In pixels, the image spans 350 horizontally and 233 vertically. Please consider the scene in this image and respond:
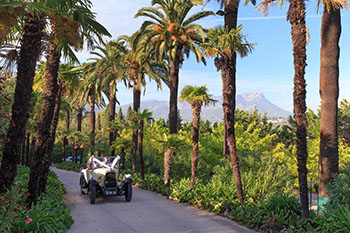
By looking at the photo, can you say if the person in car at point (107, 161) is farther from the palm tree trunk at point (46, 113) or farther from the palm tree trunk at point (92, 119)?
the palm tree trunk at point (92, 119)

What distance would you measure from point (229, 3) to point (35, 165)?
9991 millimetres

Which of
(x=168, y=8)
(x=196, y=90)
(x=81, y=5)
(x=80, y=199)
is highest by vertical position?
(x=168, y=8)

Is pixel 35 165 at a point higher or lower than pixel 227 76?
lower

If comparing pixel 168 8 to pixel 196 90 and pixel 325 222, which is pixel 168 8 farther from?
pixel 325 222

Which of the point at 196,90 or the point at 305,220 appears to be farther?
the point at 196,90

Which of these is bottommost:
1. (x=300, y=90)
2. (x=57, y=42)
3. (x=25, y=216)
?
(x=25, y=216)

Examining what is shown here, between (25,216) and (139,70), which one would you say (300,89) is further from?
(139,70)

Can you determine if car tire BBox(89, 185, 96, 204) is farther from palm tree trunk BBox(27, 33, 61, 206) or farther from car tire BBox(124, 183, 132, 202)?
palm tree trunk BBox(27, 33, 61, 206)

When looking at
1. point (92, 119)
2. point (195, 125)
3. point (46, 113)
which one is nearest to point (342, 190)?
point (195, 125)

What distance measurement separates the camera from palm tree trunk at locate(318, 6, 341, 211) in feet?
34.6

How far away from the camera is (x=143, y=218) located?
10.8 metres

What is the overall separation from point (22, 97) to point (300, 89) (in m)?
7.42

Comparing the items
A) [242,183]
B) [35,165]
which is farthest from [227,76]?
[35,165]

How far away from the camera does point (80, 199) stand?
15023 mm
